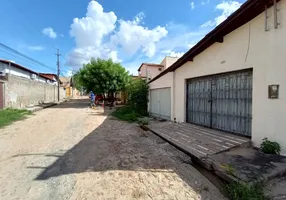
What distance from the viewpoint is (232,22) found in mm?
5820

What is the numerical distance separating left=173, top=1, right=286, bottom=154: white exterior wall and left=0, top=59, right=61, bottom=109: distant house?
15.4 metres

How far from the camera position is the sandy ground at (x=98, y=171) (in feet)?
10.9

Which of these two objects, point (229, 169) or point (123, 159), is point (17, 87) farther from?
point (229, 169)

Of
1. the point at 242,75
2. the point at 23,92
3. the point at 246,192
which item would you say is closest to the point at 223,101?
the point at 242,75

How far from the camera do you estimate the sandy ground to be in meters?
3.31

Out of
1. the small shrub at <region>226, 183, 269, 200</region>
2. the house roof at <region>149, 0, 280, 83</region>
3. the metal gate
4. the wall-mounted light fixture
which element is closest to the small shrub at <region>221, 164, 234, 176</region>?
the small shrub at <region>226, 183, 269, 200</region>

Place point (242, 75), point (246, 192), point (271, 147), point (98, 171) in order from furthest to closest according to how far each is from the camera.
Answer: point (242, 75) < point (271, 147) < point (98, 171) < point (246, 192)

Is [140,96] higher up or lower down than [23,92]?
lower down

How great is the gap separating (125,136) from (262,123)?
460 cm

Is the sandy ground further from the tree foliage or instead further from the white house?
the tree foliage

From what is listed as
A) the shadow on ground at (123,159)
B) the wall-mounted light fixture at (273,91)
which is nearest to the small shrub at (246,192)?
the shadow on ground at (123,159)

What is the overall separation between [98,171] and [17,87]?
16404mm

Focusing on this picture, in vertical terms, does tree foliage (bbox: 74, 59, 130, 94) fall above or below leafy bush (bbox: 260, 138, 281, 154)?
above

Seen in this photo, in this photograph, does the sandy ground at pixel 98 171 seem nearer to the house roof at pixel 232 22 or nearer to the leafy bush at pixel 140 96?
the house roof at pixel 232 22
